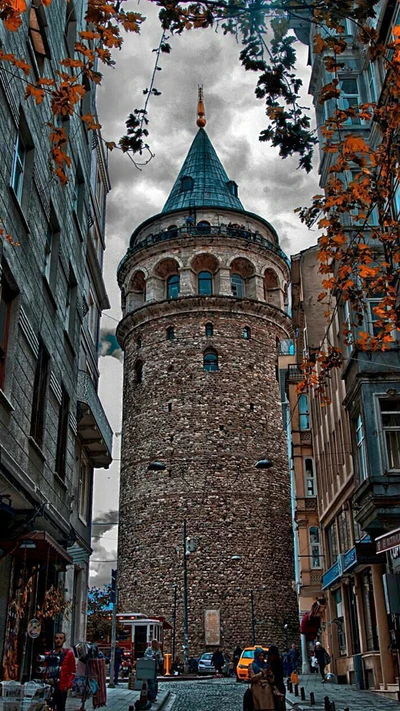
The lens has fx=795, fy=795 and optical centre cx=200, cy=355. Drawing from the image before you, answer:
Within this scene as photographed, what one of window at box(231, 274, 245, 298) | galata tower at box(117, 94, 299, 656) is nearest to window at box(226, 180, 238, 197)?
galata tower at box(117, 94, 299, 656)

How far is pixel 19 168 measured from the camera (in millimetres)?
11727

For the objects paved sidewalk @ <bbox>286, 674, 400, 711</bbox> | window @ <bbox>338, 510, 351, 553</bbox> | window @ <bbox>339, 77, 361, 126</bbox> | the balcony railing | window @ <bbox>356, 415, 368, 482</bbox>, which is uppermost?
the balcony railing

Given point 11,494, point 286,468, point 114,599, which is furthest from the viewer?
point 286,468

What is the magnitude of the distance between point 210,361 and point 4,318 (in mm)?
29288

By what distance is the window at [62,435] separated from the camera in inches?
588

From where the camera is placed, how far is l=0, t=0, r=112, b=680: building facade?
10.5 metres

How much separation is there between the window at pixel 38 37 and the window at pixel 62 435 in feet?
19.1

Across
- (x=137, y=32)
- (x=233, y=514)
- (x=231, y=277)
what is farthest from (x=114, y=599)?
(x=231, y=277)

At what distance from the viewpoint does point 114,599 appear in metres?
16.6

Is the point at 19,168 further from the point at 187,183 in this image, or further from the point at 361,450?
the point at 187,183

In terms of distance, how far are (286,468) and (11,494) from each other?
29875 millimetres

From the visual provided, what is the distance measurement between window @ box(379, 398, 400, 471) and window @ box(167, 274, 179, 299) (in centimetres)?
2695

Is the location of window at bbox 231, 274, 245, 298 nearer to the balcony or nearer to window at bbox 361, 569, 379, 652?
the balcony

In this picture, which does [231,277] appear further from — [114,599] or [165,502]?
[114,599]
